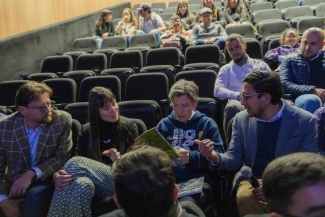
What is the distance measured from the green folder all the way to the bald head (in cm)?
160

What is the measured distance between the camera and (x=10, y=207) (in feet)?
8.04

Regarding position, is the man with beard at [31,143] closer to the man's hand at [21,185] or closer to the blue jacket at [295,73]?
the man's hand at [21,185]

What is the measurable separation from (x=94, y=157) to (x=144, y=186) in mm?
1394

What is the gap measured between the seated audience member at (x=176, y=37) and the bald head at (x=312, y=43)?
2633 mm

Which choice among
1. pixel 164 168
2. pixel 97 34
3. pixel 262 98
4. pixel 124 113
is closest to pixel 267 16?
pixel 97 34

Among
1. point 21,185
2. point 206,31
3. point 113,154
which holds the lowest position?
point 21,185

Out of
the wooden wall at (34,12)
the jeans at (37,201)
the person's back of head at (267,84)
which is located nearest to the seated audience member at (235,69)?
the person's back of head at (267,84)

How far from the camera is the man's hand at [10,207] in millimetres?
2439

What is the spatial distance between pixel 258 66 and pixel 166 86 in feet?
2.40

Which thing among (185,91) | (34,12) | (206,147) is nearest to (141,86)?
(185,91)

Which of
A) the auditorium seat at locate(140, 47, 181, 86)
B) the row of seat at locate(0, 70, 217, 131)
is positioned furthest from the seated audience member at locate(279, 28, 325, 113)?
the auditorium seat at locate(140, 47, 181, 86)

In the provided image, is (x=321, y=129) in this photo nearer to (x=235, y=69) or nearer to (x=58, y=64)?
(x=235, y=69)

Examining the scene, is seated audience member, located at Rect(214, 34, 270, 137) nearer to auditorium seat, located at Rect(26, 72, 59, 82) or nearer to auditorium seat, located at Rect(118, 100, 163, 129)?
auditorium seat, located at Rect(118, 100, 163, 129)

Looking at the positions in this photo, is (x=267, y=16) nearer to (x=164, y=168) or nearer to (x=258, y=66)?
(x=258, y=66)
